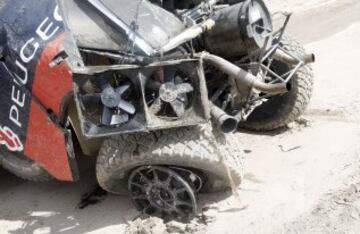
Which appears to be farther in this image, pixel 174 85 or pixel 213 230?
pixel 213 230

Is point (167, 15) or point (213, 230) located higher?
point (167, 15)

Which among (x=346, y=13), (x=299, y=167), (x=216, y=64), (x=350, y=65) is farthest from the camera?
(x=346, y=13)

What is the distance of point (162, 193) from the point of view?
481 centimetres

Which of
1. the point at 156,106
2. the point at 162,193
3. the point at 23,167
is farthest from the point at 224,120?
the point at 23,167

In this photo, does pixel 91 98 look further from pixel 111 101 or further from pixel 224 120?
pixel 224 120

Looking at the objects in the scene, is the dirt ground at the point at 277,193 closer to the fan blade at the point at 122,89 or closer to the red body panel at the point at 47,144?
the red body panel at the point at 47,144

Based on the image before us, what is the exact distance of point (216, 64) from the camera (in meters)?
4.68

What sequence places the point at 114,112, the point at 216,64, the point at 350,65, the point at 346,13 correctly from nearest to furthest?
the point at 114,112 → the point at 216,64 → the point at 350,65 → the point at 346,13

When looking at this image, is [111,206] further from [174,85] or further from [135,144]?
[174,85]

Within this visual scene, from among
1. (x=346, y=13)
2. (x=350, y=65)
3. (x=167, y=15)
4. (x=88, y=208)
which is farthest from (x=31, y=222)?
(x=346, y=13)

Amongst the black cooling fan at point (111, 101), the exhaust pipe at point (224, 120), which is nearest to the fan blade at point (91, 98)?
the black cooling fan at point (111, 101)

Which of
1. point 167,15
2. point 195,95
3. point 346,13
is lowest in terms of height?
point 346,13

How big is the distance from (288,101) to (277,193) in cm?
117

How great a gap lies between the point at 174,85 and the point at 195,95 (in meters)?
0.17
